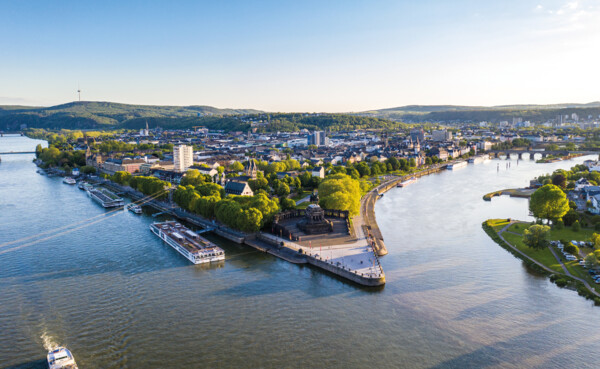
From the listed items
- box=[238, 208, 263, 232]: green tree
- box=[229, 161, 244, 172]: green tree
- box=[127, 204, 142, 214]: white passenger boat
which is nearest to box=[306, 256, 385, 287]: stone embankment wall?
box=[238, 208, 263, 232]: green tree

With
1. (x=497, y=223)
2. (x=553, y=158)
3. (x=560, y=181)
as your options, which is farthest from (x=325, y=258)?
(x=553, y=158)

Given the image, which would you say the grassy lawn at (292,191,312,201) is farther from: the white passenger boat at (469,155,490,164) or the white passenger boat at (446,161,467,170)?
the white passenger boat at (469,155,490,164)

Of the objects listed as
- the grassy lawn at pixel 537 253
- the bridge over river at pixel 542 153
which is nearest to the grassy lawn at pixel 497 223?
the grassy lawn at pixel 537 253

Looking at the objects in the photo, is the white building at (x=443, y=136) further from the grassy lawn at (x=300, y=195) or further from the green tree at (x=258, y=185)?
the green tree at (x=258, y=185)

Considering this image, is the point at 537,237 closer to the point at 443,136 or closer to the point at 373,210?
the point at 373,210

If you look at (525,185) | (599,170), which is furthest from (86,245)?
(599,170)

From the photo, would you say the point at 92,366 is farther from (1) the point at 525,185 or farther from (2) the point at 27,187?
(1) the point at 525,185
